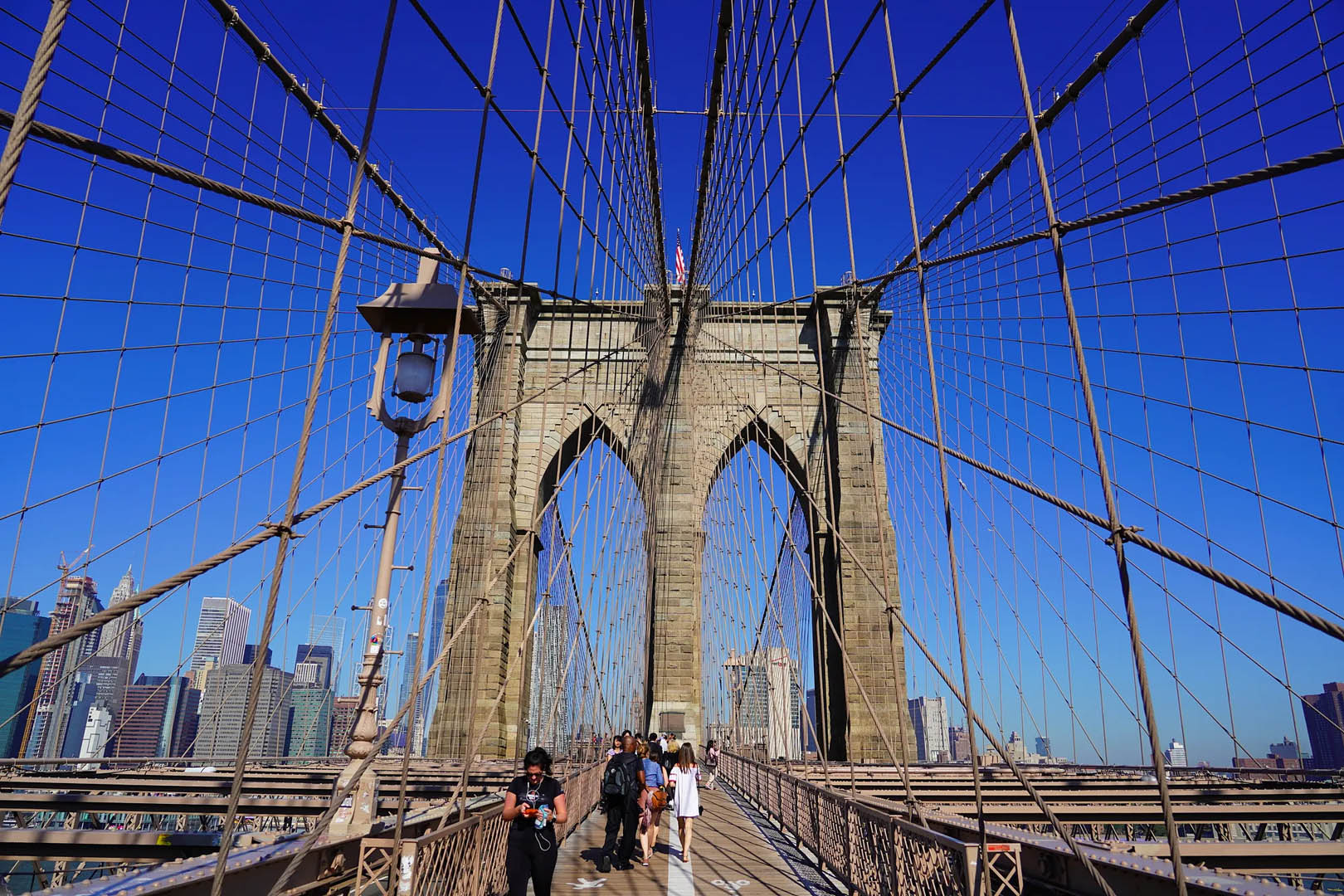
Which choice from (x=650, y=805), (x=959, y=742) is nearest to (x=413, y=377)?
(x=650, y=805)

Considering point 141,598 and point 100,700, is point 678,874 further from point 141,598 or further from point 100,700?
point 100,700

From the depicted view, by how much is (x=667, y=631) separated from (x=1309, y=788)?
10.3m

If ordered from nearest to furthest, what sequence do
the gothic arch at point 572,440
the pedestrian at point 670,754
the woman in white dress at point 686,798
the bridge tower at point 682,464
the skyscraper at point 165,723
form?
the woman in white dress at point 686,798, the pedestrian at point 670,754, the bridge tower at point 682,464, the gothic arch at point 572,440, the skyscraper at point 165,723

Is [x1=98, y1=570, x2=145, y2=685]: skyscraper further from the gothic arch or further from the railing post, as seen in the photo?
the gothic arch

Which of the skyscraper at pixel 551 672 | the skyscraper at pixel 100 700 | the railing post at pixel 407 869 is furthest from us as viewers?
the skyscraper at pixel 100 700

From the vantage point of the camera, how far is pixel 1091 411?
239 cm

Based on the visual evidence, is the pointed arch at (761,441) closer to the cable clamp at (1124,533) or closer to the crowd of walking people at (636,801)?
the crowd of walking people at (636,801)

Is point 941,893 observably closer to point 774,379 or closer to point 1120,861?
point 1120,861

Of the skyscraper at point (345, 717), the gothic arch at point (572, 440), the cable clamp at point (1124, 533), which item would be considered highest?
the gothic arch at point (572, 440)

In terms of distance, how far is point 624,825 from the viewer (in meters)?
5.70

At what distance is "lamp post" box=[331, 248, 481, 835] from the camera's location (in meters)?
4.12

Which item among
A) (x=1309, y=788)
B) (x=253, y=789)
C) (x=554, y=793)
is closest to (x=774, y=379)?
(x=1309, y=788)

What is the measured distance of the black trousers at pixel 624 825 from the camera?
5.68 meters

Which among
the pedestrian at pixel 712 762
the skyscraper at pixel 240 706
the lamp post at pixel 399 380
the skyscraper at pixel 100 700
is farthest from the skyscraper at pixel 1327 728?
the skyscraper at pixel 100 700
